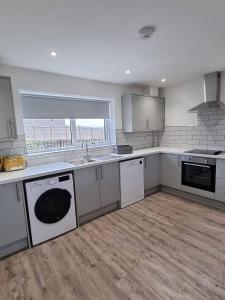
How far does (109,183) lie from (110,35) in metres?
2.04

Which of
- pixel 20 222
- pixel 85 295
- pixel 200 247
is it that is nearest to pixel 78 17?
pixel 20 222

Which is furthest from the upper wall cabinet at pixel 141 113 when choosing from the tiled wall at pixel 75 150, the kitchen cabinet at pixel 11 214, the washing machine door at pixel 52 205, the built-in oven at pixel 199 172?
the kitchen cabinet at pixel 11 214

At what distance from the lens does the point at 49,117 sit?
2869mm

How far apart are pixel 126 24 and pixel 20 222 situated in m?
2.35

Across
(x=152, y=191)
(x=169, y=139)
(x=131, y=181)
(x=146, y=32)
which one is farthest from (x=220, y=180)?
(x=146, y=32)

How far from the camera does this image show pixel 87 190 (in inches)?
104

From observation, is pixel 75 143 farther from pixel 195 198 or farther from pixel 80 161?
pixel 195 198

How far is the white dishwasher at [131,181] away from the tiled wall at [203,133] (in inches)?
48.7

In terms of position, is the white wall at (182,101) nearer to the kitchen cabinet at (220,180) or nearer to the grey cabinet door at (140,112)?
the grey cabinet door at (140,112)

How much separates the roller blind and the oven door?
6.15ft

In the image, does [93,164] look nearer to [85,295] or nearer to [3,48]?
[85,295]

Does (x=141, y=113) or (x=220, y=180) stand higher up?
(x=141, y=113)

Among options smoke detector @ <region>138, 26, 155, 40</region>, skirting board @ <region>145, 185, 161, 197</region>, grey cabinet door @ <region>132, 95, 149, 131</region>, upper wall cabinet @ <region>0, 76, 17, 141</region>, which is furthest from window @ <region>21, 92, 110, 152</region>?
smoke detector @ <region>138, 26, 155, 40</region>

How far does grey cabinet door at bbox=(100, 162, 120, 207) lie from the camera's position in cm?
281
